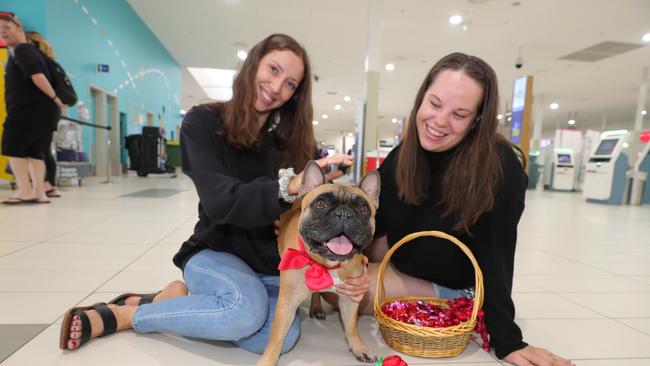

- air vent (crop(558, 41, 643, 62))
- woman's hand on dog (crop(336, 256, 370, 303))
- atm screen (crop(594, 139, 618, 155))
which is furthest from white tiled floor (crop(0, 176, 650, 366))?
air vent (crop(558, 41, 643, 62))

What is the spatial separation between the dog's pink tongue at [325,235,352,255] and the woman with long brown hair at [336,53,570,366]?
0.29 meters

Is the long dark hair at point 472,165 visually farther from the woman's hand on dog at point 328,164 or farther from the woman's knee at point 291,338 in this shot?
the woman's knee at point 291,338

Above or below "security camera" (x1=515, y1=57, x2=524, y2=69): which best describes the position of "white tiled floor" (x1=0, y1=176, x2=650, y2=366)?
below

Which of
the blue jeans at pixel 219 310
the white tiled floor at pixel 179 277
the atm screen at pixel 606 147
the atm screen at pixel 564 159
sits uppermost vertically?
the atm screen at pixel 606 147

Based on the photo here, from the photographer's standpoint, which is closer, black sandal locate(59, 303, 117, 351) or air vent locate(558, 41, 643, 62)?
black sandal locate(59, 303, 117, 351)

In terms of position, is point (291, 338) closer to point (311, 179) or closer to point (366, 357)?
point (366, 357)

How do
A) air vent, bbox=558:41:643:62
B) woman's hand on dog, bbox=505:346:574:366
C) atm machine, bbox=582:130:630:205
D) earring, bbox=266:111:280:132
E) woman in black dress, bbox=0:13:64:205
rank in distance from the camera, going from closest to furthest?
woman's hand on dog, bbox=505:346:574:366
earring, bbox=266:111:280:132
woman in black dress, bbox=0:13:64:205
atm machine, bbox=582:130:630:205
air vent, bbox=558:41:643:62

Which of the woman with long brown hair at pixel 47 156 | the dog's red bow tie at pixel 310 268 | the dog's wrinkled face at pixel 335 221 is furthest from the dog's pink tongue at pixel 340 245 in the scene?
the woman with long brown hair at pixel 47 156

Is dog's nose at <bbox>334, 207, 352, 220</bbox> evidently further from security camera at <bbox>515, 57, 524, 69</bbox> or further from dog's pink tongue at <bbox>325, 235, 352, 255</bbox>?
security camera at <bbox>515, 57, 524, 69</bbox>

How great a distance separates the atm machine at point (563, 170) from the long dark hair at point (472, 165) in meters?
14.5

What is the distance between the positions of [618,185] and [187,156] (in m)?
11.4

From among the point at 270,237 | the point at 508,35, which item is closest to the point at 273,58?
the point at 270,237

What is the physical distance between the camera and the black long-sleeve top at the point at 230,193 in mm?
1475

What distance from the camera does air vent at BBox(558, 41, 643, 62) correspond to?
10875mm
